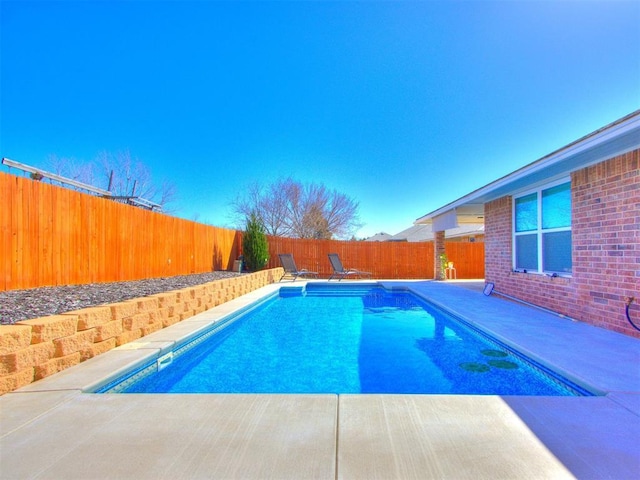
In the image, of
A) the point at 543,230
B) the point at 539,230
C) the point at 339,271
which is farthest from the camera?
the point at 339,271

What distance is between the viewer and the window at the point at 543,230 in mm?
5949

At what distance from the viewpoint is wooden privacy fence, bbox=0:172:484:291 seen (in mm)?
4770

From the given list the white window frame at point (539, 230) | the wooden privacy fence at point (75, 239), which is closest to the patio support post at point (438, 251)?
the white window frame at point (539, 230)

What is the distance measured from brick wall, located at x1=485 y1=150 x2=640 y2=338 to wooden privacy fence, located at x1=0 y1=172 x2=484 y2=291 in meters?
8.48

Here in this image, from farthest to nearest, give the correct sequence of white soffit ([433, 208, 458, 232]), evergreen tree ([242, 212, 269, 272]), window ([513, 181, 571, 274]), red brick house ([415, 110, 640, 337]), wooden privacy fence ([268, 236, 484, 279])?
wooden privacy fence ([268, 236, 484, 279]) < evergreen tree ([242, 212, 269, 272]) < white soffit ([433, 208, 458, 232]) < window ([513, 181, 571, 274]) < red brick house ([415, 110, 640, 337])

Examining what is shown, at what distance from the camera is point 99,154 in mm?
17078

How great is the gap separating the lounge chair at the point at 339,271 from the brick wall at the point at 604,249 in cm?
795

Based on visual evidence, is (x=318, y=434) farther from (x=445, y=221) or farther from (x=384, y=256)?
(x=384, y=256)

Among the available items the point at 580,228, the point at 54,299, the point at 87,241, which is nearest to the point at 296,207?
the point at 87,241

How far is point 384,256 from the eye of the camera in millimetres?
15070

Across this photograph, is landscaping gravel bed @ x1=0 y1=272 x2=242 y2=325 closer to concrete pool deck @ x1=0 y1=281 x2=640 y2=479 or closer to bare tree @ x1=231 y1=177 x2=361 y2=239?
concrete pool deck @ x1=0 y1=281 x2=640 y2=479

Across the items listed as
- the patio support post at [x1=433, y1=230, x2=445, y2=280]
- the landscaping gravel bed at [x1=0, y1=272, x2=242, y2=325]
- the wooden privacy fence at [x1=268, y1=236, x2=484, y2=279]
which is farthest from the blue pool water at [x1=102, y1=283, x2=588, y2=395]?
the wooden privacy fence at [x1=268, y1=236, x2=484, y2=279]

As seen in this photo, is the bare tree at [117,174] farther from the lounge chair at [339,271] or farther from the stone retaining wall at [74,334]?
the stone retaining wall at [74,334]

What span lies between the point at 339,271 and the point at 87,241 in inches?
357
